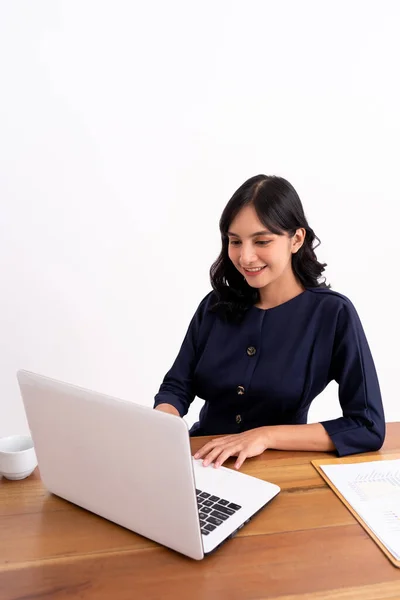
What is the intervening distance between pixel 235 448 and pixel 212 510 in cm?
23

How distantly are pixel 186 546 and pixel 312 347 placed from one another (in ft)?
2.55

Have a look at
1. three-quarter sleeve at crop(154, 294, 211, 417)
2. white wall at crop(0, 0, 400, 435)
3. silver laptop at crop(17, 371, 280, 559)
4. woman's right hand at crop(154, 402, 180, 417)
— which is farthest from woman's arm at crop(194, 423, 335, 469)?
white wall at crop(0, 0, 400, 435)

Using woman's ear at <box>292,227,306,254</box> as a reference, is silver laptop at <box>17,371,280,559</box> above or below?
below

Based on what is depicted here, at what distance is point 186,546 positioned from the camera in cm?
94

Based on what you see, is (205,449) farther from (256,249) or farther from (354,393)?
(256,249)

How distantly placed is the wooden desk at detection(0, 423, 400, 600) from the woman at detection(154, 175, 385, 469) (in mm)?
425

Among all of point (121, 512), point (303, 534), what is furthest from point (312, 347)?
point (121, 512)

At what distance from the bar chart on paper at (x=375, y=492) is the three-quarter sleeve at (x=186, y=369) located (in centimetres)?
57

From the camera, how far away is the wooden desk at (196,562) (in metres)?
0.87

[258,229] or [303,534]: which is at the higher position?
[258,229]

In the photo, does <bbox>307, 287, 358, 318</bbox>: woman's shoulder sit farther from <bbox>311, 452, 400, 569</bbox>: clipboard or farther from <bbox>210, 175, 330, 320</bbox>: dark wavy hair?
<bbox>311, 452, 400, 569</bbox>: clipboard

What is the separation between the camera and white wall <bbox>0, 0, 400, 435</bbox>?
272cm

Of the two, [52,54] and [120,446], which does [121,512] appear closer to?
[120,446]

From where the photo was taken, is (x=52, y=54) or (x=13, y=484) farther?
(x=52, y=54)
